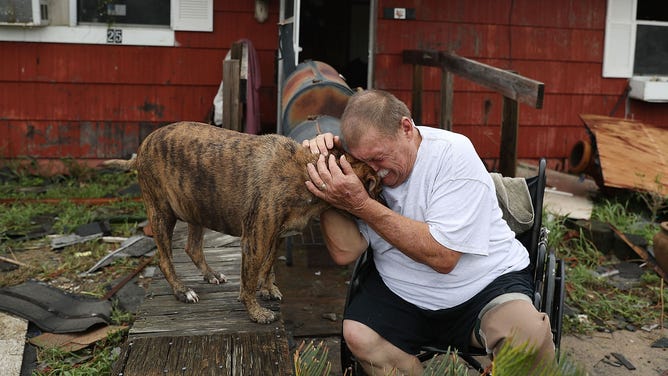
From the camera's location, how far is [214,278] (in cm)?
399

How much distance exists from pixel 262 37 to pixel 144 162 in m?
4.73

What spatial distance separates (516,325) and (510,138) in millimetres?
3079

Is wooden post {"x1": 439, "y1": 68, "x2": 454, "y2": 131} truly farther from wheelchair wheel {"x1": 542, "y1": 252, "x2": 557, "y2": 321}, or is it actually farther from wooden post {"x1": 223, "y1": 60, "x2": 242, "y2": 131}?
wheelchair wheel {"x1": 542, "y1": 252, "x2": 557, "y2": 321}

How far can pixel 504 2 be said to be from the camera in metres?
8.38

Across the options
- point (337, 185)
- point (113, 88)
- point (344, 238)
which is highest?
point (113, 88)

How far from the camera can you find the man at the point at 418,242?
2711 mm

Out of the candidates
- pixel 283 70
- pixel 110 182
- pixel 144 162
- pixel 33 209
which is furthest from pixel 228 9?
pixel 144 162

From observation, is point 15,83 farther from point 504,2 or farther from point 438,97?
point 504,2

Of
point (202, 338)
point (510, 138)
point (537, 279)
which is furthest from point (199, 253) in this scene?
point (510, 138)

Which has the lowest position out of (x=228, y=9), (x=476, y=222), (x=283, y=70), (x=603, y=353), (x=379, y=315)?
(x=603, y=353)

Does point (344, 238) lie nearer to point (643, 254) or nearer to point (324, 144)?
point (324, 144)

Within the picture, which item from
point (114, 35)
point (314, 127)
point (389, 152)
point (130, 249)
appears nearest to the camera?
point (389, 152)

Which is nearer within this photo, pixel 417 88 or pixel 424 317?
pixel 424 317

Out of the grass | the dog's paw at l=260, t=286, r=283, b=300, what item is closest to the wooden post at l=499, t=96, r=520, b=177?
the grass
